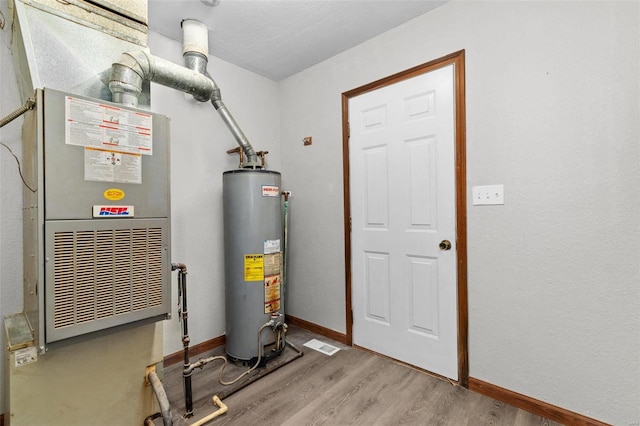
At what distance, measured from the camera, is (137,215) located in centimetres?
134

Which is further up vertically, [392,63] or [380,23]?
[380,23]

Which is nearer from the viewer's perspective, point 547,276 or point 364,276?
point 547,276

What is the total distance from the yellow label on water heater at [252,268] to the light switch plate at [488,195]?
5.08 feet

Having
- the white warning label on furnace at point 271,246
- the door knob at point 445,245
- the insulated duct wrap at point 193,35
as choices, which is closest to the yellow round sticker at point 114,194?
the white warning label on furnace at point 271,246

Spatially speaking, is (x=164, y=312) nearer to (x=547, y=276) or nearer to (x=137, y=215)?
(x=137, y=215)

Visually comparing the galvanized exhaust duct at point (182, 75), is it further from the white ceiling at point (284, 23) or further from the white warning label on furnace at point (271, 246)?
the white warning label on furnace at point (271, 246)

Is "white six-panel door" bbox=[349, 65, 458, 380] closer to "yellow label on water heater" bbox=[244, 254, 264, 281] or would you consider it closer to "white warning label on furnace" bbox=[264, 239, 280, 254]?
"white warning label on furnace" bbox=[264, 239, 280, 254]

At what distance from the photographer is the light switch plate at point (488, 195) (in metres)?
1.78

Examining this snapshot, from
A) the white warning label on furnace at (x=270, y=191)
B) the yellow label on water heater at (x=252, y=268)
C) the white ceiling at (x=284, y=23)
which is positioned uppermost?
the white ceiling at (x=284, y=23)

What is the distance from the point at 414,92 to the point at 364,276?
1.46m

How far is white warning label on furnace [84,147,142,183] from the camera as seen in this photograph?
1.22 metres

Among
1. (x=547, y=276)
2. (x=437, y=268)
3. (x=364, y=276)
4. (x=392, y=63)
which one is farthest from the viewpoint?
(x=364, y=276)

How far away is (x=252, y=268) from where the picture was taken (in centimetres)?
223

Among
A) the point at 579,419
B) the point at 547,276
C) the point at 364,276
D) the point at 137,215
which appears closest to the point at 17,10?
the point at 137,215
